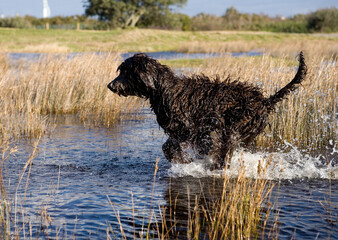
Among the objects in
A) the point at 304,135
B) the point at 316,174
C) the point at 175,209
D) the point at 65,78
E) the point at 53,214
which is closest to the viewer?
the point at 53,214

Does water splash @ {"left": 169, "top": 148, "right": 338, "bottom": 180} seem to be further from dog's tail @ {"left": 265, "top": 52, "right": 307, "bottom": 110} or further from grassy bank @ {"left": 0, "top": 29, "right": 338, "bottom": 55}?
grassy bank @ {"left": 0, "top": 29, "right": 338, "bottom": 55}

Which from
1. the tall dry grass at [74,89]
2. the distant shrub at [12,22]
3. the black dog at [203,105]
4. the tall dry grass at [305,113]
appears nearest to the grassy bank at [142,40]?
the distant shrub at [12,22]

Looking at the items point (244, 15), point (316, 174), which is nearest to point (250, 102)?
point (316, 174)

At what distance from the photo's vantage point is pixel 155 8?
5597 centimetres

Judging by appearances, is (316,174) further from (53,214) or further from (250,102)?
(53,214)

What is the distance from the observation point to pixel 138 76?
19.7ft

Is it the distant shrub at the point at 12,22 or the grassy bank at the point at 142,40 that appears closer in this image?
the grassy bank at the point at 142,40

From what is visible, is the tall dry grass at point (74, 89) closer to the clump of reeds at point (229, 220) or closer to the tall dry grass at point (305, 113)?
the tall dry grass at point (305, 113)

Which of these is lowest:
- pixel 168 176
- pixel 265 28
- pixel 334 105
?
pixel 168 176

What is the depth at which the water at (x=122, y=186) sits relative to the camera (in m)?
4.36

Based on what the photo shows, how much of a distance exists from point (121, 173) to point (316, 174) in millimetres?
2963

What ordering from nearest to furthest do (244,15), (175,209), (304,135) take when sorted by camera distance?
1. (175,209)
2. (304,135)
3. (244,15)

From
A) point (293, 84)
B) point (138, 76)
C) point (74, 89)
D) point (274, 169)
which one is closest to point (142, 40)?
point (74, 89)

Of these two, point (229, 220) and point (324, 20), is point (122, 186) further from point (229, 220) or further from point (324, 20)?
point (324, 20)
